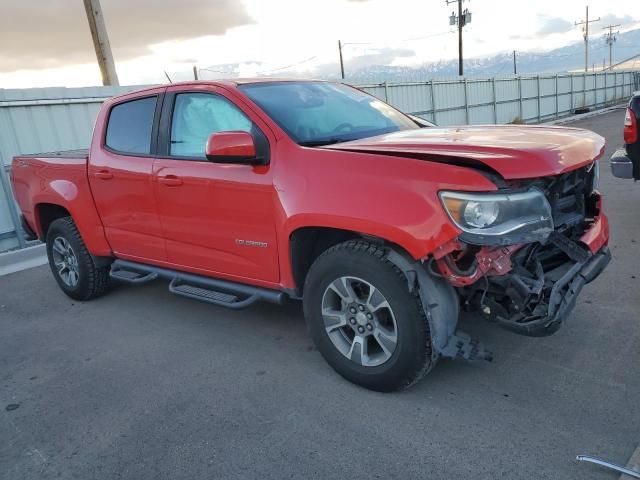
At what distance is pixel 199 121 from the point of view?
4.00 metres

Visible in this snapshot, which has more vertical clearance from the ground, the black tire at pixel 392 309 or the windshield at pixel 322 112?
the windshield at pixel 322 112

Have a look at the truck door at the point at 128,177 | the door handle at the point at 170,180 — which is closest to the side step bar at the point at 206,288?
the truck door at the point at 128,177

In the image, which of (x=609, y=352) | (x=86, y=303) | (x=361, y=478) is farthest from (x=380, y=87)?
(x=361, y=478)

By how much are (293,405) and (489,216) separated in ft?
5.11

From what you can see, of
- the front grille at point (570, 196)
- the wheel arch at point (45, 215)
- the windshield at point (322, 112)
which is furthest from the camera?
the wheel arch at point (45, 215)

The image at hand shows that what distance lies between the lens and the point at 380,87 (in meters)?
17.0

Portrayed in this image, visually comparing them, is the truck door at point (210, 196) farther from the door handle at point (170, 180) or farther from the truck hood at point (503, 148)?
the truck hood at point (503, 148)

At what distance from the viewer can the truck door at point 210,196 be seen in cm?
352

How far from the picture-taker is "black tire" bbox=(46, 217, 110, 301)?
17.0 feet

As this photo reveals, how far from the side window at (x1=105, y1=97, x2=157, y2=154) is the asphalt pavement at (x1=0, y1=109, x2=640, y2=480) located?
152cm

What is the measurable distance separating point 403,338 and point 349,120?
1727 millimetres

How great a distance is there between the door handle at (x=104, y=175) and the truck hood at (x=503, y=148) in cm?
224

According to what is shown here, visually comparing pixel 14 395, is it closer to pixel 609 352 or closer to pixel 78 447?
pixel 78 447

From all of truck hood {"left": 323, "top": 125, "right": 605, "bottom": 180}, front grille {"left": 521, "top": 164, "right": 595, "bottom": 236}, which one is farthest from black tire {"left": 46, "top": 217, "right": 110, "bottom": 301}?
front grille {"left": 521, "top": 164, "right": 595, "bottom": 236}
